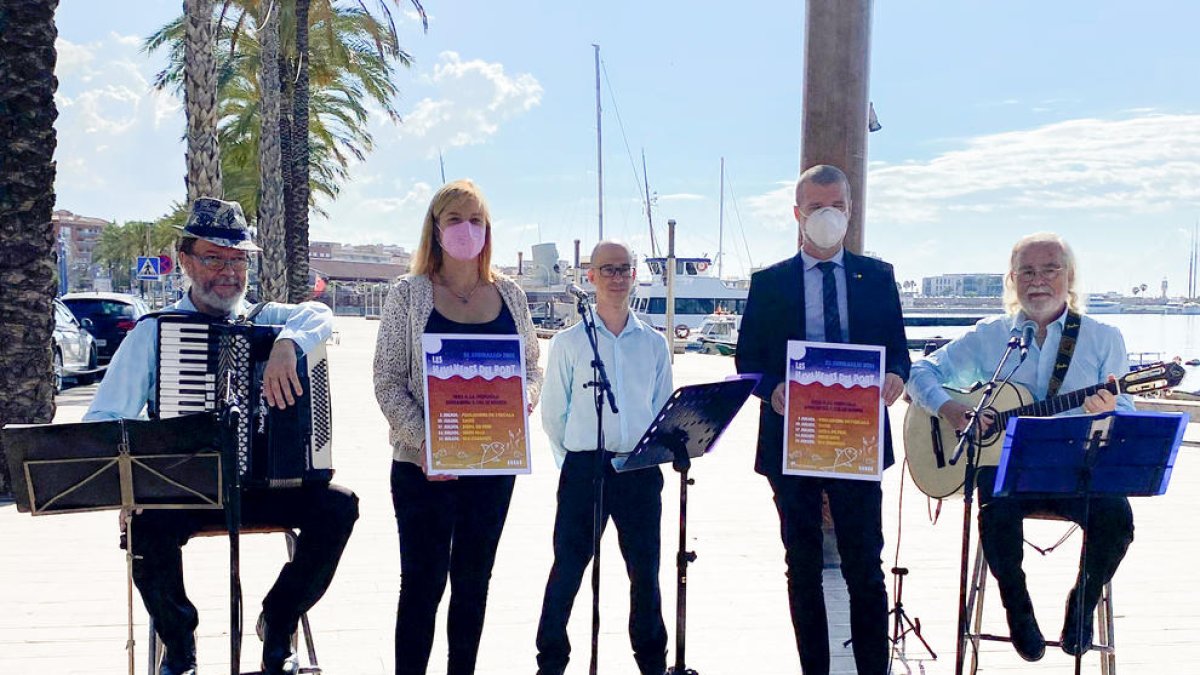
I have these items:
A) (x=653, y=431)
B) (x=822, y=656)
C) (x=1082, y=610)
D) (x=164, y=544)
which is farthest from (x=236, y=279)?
(x=1082, y=610)

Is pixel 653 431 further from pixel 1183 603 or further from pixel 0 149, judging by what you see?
pixel 0 149

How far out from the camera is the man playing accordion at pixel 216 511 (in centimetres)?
382

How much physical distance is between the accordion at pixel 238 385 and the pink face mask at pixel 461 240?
728 millimetres

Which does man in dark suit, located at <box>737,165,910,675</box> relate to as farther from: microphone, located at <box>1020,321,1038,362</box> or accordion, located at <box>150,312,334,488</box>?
accordion, located at <box>150,312,334,488</box>

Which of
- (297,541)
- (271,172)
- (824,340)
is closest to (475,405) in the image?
(297,541)

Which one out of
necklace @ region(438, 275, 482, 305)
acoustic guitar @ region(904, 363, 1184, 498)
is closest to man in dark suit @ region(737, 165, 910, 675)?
acoustic guitar @ region(904, 363, 1184, 498)

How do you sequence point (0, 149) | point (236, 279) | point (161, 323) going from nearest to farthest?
point (161, 323)
point (236, 279)
point (0, 149)

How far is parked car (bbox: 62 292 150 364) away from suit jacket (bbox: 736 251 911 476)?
17.5 meters

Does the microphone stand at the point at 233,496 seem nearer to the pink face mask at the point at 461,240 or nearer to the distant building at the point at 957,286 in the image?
the pink face mask at the point at 461,240

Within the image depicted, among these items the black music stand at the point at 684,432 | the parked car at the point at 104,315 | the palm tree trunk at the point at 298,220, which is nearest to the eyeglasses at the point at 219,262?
the black music stand at the point at 684,432

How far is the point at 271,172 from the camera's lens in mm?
19562

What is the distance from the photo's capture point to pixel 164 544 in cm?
387

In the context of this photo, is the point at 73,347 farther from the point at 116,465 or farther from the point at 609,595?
the point at 116,465

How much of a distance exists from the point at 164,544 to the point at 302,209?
63.1 feet
